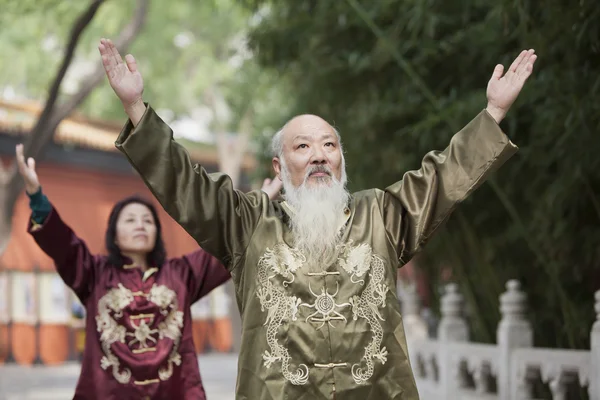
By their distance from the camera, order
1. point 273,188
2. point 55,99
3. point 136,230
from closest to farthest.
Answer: point 273,188, point 136,230, point 55,99

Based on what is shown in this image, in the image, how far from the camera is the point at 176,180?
113 inches

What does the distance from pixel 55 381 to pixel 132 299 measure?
909 centimetres

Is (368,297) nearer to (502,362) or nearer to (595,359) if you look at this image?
(595,359)

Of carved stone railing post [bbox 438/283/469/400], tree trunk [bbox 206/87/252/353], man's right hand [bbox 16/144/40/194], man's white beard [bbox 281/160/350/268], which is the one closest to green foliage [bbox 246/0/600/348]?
carved stone railing post [bbox 438/283/469/400]

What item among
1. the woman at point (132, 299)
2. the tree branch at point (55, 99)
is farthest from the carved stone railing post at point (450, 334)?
the tree branch at point (55, 99)

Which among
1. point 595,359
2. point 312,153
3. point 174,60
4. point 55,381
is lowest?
point 595,359

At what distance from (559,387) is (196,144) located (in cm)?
1493

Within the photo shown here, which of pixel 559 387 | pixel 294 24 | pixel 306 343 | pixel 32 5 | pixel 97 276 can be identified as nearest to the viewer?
pixel 306 343

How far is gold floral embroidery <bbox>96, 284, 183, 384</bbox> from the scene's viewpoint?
443cm

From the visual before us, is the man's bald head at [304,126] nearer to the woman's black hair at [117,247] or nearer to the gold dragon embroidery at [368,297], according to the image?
the gold dragon embroidery at [368,297]

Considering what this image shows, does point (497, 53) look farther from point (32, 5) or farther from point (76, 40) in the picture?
point (32, 5)

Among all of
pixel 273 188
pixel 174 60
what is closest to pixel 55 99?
pixel 273 188

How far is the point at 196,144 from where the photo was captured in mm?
19375

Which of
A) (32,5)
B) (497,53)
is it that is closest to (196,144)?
(32,5)
